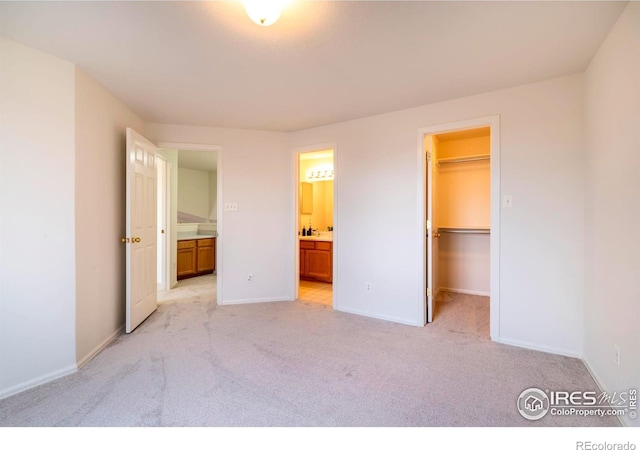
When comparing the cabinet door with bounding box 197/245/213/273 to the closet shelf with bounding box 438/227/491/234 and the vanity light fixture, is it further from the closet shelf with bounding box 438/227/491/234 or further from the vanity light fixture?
the closet shelf with bounding box 438/227/491/234

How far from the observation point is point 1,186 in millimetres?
1992

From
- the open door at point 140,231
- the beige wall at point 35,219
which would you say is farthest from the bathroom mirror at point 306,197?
the beige wall at point 35,219

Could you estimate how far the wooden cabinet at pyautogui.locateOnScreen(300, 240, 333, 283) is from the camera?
206 inches

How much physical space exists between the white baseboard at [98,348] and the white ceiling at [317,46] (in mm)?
2330

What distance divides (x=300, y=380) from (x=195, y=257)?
449cm

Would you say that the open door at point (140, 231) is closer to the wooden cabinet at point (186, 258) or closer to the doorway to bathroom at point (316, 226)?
the wooden cabinet at point (186, 258)

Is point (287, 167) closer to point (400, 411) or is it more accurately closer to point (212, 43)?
point (212, 43)

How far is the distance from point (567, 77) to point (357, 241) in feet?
8.18

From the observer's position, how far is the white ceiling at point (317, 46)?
1.75m

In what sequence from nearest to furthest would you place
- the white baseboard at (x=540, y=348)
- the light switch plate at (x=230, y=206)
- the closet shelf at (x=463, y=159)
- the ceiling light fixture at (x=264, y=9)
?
the ceiling light fixture at (x=264, y=9)
the white baseboard at (x=540, y=348)
the light switch plate at (x=230, y=206)
the closet shelf at (x=463, y=159)

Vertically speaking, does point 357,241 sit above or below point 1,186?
below

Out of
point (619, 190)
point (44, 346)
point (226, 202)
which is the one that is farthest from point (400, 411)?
point (226, 202)

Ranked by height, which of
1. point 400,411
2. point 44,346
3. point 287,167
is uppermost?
point 287,167

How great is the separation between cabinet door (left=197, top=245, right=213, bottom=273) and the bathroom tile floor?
6.95ft
